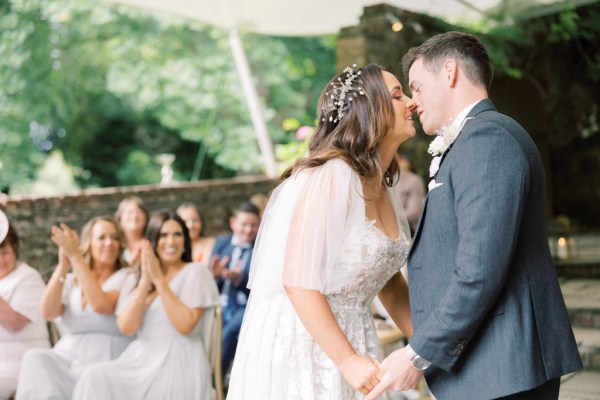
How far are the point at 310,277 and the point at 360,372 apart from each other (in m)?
0.28

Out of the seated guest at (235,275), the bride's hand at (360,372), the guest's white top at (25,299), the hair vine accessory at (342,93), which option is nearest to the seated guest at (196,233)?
the seated guest at (235,275)

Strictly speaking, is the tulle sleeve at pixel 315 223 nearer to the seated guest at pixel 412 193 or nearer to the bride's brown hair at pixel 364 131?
the bride's brown hair at pixel 364 131

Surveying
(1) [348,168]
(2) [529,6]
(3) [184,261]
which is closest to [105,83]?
(2) [529,6]

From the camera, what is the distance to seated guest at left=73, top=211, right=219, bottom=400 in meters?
4.09

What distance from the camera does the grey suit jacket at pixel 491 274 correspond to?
171 cm

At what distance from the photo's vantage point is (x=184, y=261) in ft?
14.7

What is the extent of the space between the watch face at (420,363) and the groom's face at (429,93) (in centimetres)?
58

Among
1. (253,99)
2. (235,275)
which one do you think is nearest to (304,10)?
(253,99)

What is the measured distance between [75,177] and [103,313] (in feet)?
44.6

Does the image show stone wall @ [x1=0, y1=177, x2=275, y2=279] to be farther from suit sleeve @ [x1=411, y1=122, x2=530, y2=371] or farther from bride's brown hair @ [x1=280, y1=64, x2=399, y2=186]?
suit sleeve @ [x1=411, y1=122, x2=530, y2=371]

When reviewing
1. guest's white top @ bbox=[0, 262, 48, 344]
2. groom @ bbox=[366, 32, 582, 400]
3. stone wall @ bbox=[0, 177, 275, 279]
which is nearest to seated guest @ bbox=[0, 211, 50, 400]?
guest's white top @ bbox=[0, 262, 48, 344]

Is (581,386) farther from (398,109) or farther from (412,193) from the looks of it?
(398,109)

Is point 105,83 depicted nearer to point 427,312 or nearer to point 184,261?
point 184,261

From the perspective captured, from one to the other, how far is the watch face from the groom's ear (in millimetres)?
663
